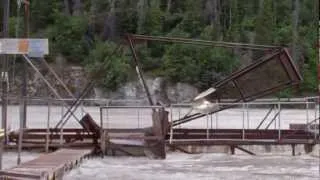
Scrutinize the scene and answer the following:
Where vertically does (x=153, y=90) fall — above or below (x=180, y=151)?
above

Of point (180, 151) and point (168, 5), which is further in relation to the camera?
point (168, 5)

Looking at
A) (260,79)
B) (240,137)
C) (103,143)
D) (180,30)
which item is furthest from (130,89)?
A: (103,143)

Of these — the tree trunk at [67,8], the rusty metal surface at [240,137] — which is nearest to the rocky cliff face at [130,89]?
the tree trunk at [67,8]

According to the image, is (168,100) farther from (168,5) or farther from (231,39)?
(168,5)

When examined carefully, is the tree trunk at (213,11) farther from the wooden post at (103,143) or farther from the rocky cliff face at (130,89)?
the wooden post at (103,143)

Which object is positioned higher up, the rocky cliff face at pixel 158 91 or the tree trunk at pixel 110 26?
the tree trunk at pixel 110 26

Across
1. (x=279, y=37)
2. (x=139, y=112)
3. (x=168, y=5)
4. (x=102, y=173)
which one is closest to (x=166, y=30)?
(x=168, y=5)

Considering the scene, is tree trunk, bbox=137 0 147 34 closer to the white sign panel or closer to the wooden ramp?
the wooden ramp

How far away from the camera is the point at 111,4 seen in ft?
265

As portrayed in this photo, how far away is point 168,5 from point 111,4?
21.8 ft

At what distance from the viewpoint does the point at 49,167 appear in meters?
16.3

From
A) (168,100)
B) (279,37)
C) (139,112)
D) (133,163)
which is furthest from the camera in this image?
(279,37)

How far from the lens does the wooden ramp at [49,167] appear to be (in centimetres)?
1450

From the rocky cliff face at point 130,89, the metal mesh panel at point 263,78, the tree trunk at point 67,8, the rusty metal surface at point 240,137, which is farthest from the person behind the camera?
the tree trunk at point 67,8
